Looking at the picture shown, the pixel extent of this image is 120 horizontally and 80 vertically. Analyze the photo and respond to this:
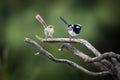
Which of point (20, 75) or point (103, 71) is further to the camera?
point (20, 75)

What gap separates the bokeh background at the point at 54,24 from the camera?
7.37 feet

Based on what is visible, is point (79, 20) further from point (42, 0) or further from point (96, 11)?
point (42, 0)

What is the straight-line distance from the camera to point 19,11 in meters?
2.47

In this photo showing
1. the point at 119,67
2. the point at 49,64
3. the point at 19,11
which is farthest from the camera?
the point at 19,11

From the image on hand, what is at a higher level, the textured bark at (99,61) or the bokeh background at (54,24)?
the bokeh background at (54,24)

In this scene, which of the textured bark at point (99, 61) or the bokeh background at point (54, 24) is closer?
the textured bark at point (99, 61)

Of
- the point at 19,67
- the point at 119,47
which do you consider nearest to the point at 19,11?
the point at 19,67

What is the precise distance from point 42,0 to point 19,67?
38cm

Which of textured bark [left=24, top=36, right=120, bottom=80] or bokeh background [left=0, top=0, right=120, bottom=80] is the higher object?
bokeh background [left=0, top=0, right=120, bottom=80]

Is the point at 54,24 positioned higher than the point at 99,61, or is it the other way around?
the point at 54,24

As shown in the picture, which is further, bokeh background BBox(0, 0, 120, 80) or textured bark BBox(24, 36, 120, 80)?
bokeh background BBox(0, 0, 120, 80)

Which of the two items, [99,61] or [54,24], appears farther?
[54,24]

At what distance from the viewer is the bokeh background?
225 centimetres

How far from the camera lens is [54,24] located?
224cm
